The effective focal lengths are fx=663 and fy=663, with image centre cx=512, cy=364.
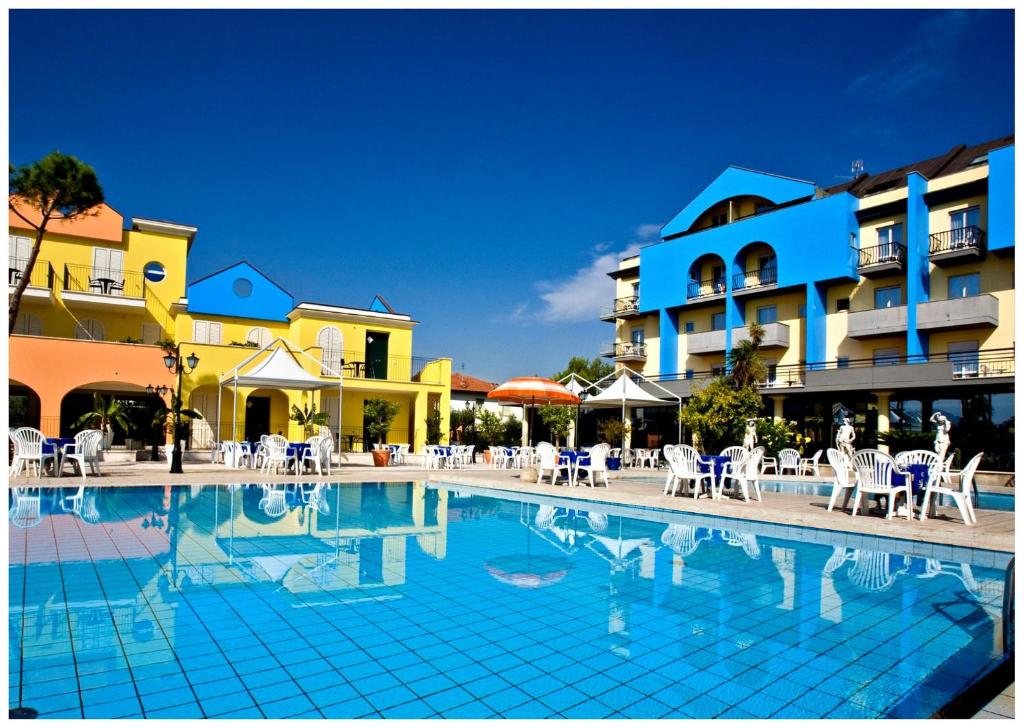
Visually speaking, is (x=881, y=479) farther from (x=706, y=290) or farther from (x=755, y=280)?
(x=706, y=290)

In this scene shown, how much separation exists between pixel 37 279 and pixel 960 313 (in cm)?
3157

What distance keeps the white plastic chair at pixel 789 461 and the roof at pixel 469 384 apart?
24.2 metres

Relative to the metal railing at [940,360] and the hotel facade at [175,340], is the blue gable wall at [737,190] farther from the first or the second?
the hotel facade at [175,340]

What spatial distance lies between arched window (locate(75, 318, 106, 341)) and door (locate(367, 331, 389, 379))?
9.66 m

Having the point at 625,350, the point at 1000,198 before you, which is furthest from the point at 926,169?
the point at 625,350

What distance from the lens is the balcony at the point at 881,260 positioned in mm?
25141

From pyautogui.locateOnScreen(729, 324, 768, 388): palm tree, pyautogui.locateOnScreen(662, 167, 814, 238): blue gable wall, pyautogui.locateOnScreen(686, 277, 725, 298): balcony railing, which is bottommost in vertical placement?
pyautogui.locateOnScreen(729, 324, 768, 388): palm tree

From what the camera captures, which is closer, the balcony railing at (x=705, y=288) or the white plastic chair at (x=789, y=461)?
the white plastic chair at (x=789, y=461)

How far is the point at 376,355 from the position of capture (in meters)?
28.2

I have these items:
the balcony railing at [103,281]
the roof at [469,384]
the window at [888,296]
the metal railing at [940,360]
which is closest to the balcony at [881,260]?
the window at [888,296]

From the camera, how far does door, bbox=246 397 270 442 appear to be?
1009 inches

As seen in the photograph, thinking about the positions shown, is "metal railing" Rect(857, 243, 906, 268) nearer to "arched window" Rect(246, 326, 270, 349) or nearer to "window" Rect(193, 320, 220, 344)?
"arched window" Rect(246, 326, 270, 349)

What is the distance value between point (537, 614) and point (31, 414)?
2318 centimetres

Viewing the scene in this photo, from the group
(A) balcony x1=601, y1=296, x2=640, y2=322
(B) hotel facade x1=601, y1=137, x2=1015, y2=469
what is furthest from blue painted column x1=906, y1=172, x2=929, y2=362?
(A) balcony x1=601, y1=296, x2=640, y2=322
